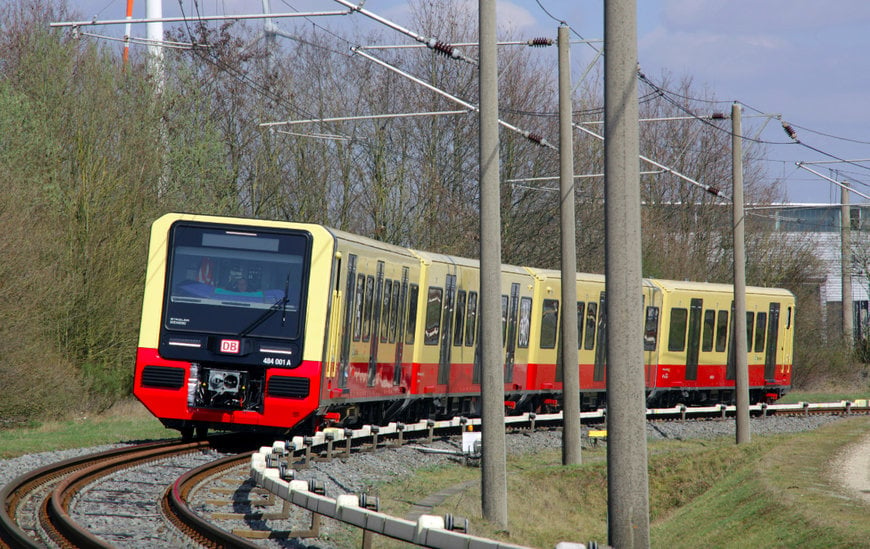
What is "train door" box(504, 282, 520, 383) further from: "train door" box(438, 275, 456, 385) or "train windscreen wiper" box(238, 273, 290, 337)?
"train windscreen wiper" box(238, 273, 290, 337)

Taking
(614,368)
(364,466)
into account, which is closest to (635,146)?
(614,368)

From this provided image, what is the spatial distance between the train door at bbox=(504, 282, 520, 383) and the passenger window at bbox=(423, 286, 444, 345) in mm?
3103

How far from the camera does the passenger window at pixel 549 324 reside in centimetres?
2931

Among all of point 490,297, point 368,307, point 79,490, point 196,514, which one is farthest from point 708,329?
point 196,514

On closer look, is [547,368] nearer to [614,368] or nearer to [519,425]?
[519,425]

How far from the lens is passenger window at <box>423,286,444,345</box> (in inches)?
953

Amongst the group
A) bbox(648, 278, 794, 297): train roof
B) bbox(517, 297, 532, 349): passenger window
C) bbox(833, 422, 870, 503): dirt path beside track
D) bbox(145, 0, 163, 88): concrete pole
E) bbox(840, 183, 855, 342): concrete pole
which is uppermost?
bbox(145, 0, 163, 88): concrete pole

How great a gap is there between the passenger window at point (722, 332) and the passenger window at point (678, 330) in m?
1.39

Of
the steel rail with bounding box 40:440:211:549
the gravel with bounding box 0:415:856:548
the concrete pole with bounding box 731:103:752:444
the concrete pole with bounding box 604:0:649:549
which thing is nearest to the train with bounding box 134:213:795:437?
the steel rail with bounding box 40:440:211:549

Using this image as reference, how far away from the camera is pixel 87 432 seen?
22.4m

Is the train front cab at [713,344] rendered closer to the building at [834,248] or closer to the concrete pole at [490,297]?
the building at [834,248]

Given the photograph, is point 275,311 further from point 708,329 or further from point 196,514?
point 708,329

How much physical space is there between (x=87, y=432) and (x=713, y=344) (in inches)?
722

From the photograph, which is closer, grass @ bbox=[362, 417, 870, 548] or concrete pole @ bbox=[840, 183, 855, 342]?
grass @ bbox=[362, 417, 870, 548]
